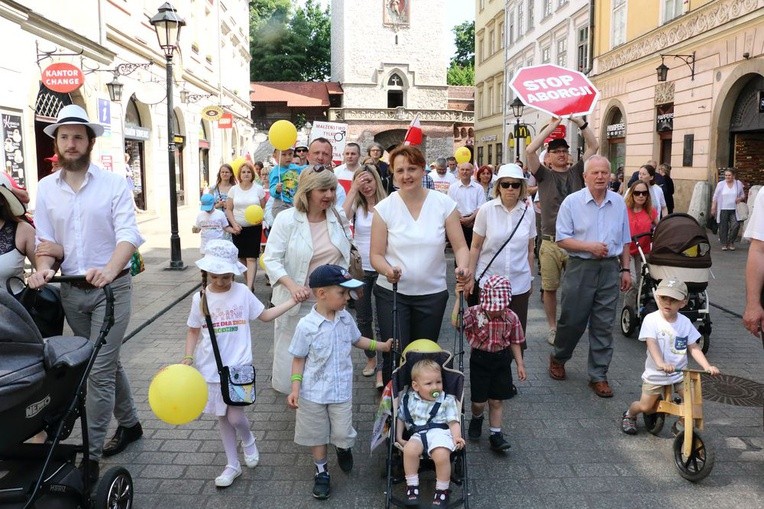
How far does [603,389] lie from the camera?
5.23 metres

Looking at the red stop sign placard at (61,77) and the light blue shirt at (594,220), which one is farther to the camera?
the red stop sign placard at (61,77)

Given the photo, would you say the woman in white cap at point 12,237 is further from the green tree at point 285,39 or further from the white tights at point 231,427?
the green tree at point 285,39

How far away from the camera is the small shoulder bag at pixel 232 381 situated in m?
3.69

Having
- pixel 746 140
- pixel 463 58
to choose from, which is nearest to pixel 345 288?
pixel 746 140

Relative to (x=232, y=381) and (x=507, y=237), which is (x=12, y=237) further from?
(x=507, y=237)

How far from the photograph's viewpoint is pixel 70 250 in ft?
12.3

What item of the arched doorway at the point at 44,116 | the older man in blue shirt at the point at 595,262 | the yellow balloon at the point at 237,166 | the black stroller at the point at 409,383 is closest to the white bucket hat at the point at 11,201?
the black stroller at the point at 409,383

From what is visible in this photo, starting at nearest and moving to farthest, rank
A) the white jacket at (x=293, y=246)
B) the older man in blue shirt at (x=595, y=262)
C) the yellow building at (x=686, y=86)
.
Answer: the white jacket at (x=293, y=246), the older man in blue shirt at (x=595, y=262), the yellow building at (x=686, y=86)

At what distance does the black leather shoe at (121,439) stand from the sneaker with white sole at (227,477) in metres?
0.85

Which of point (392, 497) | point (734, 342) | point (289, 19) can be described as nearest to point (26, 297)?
point (392, 497)

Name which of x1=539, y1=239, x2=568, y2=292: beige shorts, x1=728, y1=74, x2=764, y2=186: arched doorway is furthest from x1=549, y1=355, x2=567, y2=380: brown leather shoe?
x1=728, y1=74, x2=764, y2=186: arched doorway

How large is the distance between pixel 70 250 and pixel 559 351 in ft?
13.1

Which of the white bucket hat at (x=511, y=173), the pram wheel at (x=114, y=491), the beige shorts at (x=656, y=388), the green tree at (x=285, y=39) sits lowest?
the pram wheel at (x=114, y=491)

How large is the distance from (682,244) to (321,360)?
3919 mm
